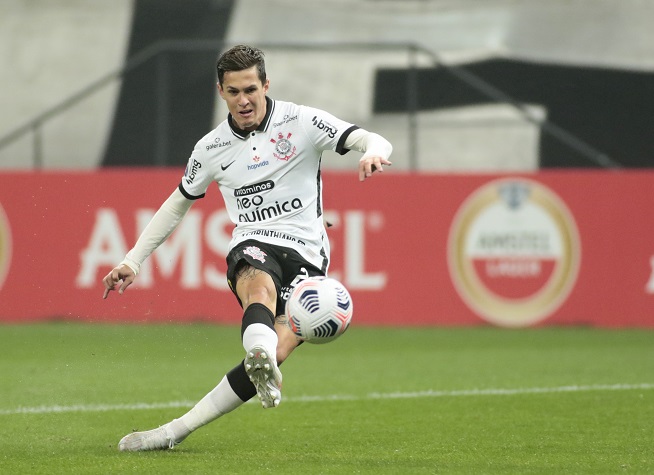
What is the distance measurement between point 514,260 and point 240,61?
28.6 feet

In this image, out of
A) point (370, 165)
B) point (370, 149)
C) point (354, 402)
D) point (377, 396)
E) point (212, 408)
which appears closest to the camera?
point (370, 165)

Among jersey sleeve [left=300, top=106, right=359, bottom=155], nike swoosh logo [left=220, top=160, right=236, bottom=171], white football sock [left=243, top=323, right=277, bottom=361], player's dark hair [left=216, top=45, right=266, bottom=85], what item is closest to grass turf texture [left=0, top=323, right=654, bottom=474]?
white football sock [left=243, top=323, right=277, bottom=361]

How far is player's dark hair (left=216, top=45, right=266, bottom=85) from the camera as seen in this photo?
20.4 feet

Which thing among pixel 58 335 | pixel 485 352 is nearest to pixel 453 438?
pixel 485 352

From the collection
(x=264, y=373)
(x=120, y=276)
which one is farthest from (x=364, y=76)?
(x=264, y=373)

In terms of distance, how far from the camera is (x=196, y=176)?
6.64m

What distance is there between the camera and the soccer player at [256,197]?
20.6ft

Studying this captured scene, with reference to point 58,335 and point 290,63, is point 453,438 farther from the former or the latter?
point 290,63

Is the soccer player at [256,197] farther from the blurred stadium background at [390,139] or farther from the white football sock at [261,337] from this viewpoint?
the blurred stadium background at [390,139]

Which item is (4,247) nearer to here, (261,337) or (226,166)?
(226,166)

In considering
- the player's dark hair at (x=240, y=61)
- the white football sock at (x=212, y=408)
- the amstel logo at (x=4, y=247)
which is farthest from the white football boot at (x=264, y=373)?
the amstel logo at (x=4, y=247)

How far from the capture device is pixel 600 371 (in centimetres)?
1056

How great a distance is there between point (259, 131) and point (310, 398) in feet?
9.53

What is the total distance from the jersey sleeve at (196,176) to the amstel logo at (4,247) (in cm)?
816
